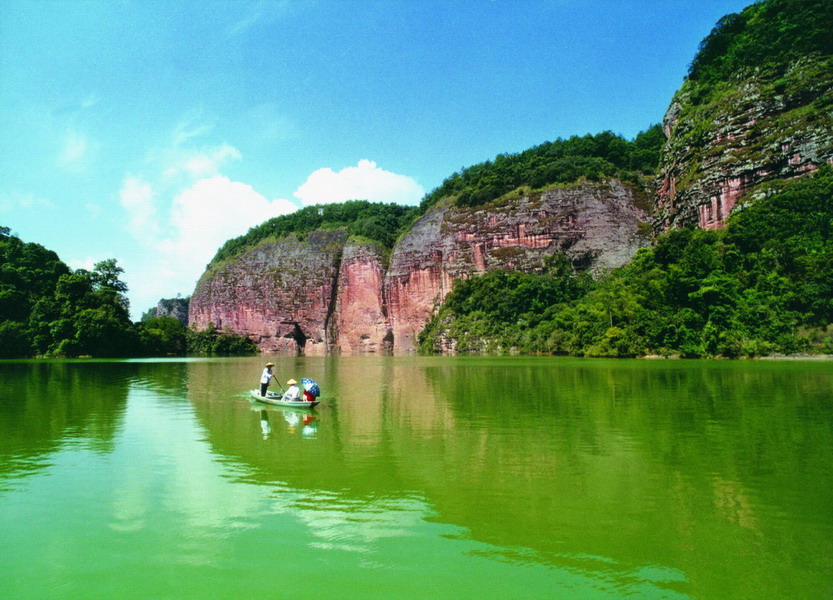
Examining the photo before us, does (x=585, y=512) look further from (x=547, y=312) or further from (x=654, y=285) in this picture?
(x=547, y=312)

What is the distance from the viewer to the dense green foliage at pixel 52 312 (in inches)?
2422

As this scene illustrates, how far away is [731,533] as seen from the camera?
20.9ft

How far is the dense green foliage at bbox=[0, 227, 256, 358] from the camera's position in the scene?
202 feet

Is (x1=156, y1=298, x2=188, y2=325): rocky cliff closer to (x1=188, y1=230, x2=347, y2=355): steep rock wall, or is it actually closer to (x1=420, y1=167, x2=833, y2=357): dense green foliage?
(x1=188, y1=230, x2=347, y2=355): steep rock wall

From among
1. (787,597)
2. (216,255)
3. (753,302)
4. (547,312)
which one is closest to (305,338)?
(216,255)

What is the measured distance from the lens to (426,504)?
7.61 metres

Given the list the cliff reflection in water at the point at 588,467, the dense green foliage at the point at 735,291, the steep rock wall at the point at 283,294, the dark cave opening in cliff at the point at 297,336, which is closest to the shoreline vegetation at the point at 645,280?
the dense green foliage at the point at 735,291

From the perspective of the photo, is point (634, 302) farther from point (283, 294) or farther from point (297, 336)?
point (283, 294)

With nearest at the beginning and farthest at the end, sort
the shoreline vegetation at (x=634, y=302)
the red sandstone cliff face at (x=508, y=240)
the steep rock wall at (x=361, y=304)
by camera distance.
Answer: the shoreline vegetation at (x=634, y=302) < the red sandstone cliff face at (x=508, y=240) < the steep rock wall at (x=361, y=304)

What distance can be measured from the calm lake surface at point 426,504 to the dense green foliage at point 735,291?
23.2m

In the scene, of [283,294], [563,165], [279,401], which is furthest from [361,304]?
[279,401]

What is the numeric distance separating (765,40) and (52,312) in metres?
81.8

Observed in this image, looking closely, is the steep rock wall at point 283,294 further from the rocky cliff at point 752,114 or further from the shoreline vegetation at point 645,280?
the rocky cliff at point 752,114

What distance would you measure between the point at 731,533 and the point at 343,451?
23.0 feet
